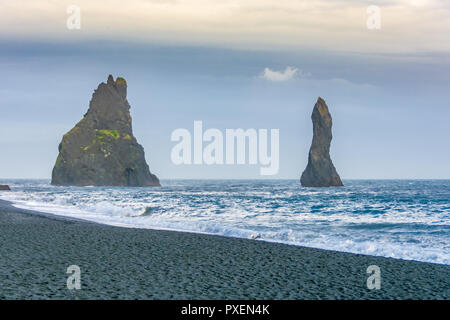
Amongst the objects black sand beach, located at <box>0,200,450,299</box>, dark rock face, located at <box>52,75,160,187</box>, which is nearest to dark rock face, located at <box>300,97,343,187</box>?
dark rock face, located at <box>52,75,160,187</box>

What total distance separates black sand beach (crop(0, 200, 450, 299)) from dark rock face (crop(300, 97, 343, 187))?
13035cm

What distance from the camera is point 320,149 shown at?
14812 cm

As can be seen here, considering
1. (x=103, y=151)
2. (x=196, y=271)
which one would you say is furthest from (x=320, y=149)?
(x=196, y=271)

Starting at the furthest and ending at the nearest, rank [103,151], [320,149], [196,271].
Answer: [103,151] → [320,149] → [196,271]

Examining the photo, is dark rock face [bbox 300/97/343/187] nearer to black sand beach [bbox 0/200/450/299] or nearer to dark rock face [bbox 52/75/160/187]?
dark rock face [bbox 52/75/160/187]

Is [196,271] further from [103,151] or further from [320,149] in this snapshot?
[103,151]

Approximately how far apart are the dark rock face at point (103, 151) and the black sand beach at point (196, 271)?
499 ft

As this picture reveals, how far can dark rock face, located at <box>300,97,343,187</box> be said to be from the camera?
145m

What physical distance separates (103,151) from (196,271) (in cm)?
16261

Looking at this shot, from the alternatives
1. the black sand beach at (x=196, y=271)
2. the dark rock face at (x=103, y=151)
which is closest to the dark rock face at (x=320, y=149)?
the dark rock face at (x=103, y=151)

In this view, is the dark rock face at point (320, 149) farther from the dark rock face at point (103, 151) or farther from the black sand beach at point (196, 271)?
the black sand beach at point (196, 271)

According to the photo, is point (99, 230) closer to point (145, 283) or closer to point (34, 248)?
point (34, 248)
